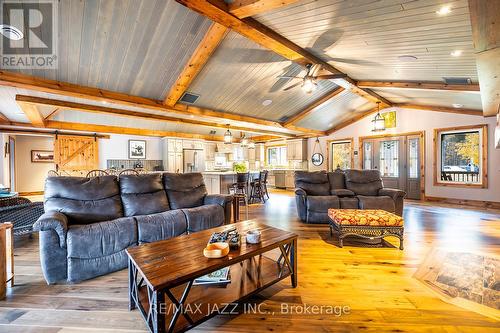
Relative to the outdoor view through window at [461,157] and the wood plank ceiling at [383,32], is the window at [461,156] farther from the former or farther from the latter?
the wood plank ceiling at [383,32]

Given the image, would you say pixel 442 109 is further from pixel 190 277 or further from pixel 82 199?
pixel 82 199

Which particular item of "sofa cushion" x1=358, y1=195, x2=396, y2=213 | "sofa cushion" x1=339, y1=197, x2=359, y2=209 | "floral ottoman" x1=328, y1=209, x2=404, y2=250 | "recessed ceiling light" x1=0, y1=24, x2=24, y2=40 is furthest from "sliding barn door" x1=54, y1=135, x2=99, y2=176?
"sofa cushion" x1=358, y1=195, x2=396, y2=213

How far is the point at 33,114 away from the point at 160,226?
5.34 meters

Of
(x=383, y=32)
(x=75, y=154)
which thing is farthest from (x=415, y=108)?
(x=75, y=154)

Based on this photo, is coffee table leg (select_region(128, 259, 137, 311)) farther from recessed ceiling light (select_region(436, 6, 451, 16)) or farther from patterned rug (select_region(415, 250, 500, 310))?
recessed ceiling light (select_region(436, 6, 451, 16))

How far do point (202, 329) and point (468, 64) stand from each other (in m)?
4.99

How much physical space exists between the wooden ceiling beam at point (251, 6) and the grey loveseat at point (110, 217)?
8.06ft

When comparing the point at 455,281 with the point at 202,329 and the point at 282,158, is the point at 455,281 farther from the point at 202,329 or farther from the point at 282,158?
the point at 282,158

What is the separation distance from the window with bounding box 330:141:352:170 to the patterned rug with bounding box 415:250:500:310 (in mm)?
6201

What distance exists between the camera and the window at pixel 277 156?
11291mm

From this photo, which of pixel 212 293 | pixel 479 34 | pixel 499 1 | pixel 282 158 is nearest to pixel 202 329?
pixel 212 293

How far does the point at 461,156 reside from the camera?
639cm

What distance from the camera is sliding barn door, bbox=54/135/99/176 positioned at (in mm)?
7457

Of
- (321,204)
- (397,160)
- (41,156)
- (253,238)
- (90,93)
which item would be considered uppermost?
(90,93)
